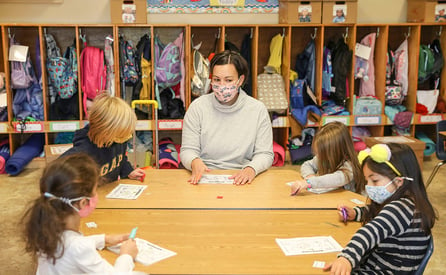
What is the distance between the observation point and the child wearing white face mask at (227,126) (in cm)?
305

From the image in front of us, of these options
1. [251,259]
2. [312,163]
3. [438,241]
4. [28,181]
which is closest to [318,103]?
[438,241]

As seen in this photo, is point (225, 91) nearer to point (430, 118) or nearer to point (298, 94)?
point (298, 94)

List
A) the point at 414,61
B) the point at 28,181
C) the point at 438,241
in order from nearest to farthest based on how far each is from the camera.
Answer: the point at 438,241
the point at 28,181
the point at 414,61

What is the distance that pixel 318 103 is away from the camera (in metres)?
5.73

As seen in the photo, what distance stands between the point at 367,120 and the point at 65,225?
15.4ft

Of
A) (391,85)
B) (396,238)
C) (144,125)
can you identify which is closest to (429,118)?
(391,85)

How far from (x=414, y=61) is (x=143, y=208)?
181 inches

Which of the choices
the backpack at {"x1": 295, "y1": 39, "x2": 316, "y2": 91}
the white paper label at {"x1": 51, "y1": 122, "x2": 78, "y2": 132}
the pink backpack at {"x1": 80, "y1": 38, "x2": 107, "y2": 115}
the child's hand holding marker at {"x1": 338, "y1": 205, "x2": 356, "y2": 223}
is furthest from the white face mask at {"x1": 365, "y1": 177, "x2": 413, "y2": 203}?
the white paper label at {"x1": 51, "y1": 122, "x2": 78, "y2": 132}

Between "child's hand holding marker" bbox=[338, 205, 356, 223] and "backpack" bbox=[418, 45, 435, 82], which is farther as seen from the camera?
"backpack" bbox=[418, 45, 435, 82]

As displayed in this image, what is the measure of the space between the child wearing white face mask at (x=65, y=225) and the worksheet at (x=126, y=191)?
2.15ft

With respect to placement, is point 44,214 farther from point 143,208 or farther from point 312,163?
point 312,163

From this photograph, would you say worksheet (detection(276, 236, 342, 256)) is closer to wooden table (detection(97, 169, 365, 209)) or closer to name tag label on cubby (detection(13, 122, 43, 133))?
wooden table (detection(97, 169, 365, 209))

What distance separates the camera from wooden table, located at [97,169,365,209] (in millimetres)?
2285

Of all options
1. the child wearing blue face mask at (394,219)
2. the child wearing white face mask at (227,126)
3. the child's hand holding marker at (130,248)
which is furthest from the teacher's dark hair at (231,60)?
the child's hand holding marker at (130,248)
